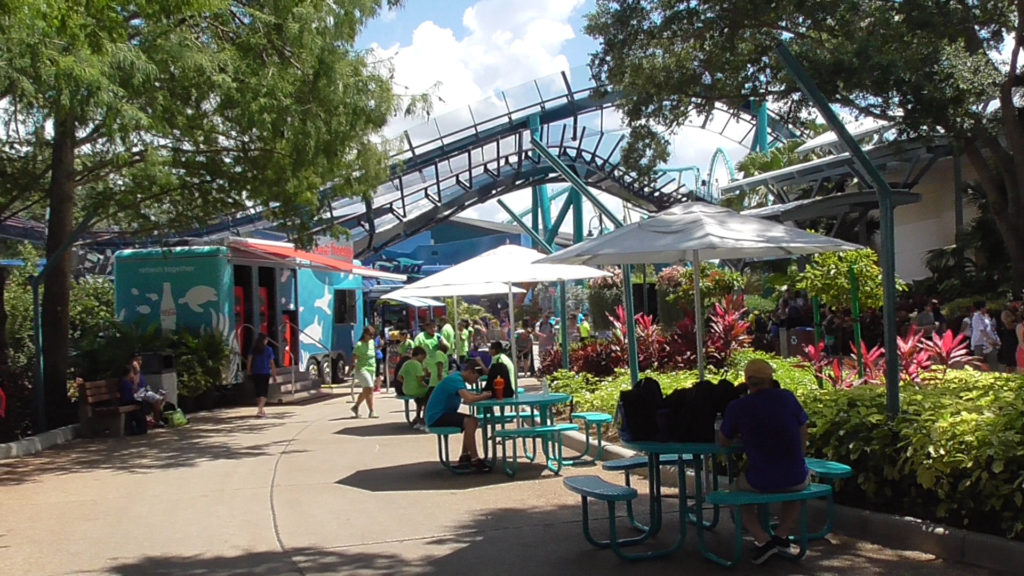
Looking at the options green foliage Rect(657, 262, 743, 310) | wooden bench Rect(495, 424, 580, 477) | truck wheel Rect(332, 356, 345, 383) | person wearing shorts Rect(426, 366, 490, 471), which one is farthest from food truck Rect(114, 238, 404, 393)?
wooden bench Rect(495, 424, 580, 477)

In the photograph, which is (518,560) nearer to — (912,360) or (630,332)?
(912,360)

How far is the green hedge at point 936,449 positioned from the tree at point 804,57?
6.88 meters

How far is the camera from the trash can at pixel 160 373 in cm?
1623

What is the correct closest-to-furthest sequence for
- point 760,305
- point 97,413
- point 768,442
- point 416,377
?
point 768,442 → point 416,377 → point 97,413 → point 760,305

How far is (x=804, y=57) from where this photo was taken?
14703mm

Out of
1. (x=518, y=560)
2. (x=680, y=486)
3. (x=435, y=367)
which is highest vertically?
(x=435, y=367)

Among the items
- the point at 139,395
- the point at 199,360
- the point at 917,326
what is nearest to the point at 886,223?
the point at 917,326

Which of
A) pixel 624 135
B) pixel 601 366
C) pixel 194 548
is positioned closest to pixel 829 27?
pixel 624 135

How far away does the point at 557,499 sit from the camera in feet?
29.5

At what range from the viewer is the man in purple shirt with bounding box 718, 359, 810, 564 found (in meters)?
6.22

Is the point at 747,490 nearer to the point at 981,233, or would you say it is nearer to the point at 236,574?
the point at 236,574

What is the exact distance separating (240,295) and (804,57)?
38.8 feet

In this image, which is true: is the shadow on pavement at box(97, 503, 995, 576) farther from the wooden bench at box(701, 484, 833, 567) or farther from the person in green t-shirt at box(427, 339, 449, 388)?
the person in green t-shirt at box(427, 339, 449, 388)

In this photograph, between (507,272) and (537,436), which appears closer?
(537,436)
